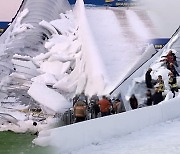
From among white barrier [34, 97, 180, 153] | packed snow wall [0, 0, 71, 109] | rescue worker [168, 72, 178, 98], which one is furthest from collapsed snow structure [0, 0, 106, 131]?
white barrier [34, 97, 180, 153]

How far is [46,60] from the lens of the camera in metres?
13.9

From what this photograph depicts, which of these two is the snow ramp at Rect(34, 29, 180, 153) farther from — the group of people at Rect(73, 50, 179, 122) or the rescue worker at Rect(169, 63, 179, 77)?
the rescue worker at Rect(169, 63, 179, 77)

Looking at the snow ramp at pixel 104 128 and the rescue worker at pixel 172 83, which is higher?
the rescue worker at pixel 172 83

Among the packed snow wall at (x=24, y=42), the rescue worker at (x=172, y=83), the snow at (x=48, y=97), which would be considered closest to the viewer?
the rescue worker at (x=172, y=83)

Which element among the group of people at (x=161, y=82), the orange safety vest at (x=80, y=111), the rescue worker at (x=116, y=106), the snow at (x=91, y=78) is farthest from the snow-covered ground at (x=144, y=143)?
the rescue worker at (x=116, y=106)

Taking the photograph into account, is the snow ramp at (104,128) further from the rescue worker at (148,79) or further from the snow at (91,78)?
the rescue worker at (148,79)

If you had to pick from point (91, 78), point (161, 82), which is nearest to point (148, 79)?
point (161, 82)

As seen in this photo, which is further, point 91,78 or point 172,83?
point 91,78

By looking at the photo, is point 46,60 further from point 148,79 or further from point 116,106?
point 116,106

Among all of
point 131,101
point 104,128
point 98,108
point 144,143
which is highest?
point 131,101

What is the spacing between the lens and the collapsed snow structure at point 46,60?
39.0ft

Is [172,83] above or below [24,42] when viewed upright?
below

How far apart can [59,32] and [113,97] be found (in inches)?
210

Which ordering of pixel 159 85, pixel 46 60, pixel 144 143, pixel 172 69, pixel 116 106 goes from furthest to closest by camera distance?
pixel 46 60 < pixel 172 69 < pixel 159 85 < pixel 116 106 < pixel 144 143
